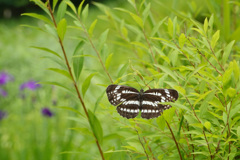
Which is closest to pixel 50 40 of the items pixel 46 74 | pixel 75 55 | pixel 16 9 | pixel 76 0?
pixel 46 74

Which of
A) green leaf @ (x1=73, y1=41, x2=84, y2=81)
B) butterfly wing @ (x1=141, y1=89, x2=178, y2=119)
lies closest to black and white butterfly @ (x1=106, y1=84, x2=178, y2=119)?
butterfly wing @ (x1=141, y1=89, x2=178, y2=119)

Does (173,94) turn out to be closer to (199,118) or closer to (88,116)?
(199,118)

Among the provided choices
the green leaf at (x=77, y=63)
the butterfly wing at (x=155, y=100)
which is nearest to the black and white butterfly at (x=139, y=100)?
the butterfly wing at (x=155, y=100)

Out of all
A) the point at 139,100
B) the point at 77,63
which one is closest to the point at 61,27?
the point at 77,63

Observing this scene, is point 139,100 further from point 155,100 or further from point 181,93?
point 181,93

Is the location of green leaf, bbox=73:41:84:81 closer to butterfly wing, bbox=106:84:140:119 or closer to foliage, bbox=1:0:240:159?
foliage, bbox=1:0:240:159

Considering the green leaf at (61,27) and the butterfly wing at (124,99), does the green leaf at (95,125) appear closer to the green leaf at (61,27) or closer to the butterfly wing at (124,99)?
the butterfly wing at (124,99)
